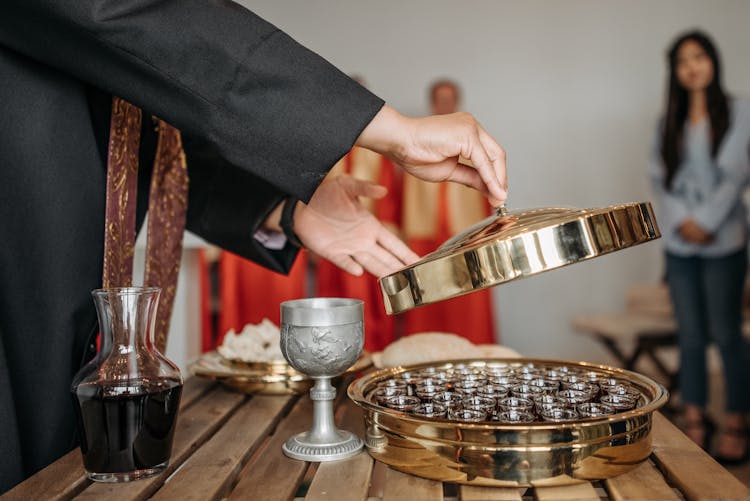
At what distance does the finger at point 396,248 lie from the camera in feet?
3.73

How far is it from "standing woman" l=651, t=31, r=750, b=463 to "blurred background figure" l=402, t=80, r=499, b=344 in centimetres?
144

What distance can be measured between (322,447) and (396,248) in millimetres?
384

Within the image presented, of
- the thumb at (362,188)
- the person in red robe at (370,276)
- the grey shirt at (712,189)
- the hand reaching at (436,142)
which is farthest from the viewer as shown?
the person in red robe at (370,276)

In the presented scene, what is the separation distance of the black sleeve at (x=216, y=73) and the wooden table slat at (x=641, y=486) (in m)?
0.44

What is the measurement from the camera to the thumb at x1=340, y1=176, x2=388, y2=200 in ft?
3.68

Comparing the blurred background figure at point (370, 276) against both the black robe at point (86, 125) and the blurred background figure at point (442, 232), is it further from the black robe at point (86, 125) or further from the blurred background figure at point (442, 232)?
A: the black robe at point (86, 125)

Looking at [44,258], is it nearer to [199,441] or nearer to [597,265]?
[199,441]

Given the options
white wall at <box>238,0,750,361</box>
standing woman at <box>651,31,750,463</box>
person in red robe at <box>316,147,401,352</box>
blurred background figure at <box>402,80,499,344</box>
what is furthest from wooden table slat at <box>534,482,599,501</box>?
white wall at <box>238,0,750,361</box>

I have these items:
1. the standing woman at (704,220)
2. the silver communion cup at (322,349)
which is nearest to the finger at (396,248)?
the silver communion cup at (322,349)

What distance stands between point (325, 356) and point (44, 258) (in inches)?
14.4

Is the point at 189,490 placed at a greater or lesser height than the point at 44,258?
lesser

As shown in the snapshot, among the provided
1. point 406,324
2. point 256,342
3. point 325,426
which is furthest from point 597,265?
point 325,426

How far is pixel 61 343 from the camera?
0.91 m

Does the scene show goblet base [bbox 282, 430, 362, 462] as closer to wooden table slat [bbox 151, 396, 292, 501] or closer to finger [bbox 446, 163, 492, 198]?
wooden table slat [bbox 151, 396, 292, 501]
